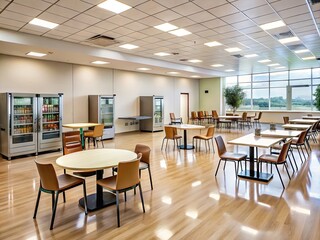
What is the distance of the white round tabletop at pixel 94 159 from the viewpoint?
2969mm

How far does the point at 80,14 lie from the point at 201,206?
4.26 meters

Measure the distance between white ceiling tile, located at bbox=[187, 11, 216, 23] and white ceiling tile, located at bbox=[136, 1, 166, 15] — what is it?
0.76 metres

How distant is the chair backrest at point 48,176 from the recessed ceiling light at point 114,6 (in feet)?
10.0

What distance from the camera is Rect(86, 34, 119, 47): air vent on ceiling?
6.45 meters

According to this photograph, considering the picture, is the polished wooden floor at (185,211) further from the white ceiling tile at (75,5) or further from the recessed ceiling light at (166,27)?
the recessed ceiling light at (166,27)

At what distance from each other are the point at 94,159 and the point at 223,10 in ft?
12.3

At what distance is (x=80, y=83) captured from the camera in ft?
31.3

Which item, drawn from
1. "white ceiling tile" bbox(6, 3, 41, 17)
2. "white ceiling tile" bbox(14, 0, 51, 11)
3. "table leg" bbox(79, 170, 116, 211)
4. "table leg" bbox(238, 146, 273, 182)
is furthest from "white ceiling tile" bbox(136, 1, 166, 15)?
"table leg" bbox(238, 146, 273, 182)

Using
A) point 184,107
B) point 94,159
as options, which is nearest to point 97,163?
point 94,159

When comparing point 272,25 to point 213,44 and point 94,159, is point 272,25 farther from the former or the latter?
point 94,159

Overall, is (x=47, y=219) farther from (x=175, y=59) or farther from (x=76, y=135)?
(x=175, y=59)

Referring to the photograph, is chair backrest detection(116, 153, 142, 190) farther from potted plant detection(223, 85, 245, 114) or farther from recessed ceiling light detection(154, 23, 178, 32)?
potted plant detection(223, 85, 245, 114)

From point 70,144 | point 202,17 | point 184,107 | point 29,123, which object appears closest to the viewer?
point 70,144

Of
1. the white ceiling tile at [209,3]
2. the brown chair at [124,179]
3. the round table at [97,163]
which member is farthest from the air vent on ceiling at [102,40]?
the brown chair at [124,179]
